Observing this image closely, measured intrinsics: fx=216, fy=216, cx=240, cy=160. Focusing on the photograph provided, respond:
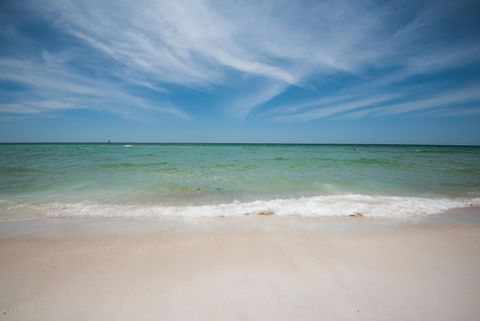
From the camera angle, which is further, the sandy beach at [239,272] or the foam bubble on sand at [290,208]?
the foam bubble on sand at [290,208]

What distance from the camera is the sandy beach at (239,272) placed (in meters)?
2.24

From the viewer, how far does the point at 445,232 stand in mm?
4367

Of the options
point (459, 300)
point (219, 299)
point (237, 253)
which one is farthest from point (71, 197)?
point (459, 300)

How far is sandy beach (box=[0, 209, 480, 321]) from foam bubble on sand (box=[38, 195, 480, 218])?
94 cm

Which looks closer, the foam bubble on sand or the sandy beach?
the sandy beach

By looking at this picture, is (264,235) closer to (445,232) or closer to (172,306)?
(172,306)

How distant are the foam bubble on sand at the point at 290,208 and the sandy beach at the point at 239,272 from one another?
943 millimetres

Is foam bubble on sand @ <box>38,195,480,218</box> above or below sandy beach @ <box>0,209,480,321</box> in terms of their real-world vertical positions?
below

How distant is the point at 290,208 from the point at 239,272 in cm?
350

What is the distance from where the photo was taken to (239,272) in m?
2.90

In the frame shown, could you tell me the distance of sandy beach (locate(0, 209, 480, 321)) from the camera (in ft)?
7.34

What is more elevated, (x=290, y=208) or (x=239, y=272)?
(x=239, y=272)

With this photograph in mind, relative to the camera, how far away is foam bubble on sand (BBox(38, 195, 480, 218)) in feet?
18.5

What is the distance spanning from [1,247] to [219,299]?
3.99m
